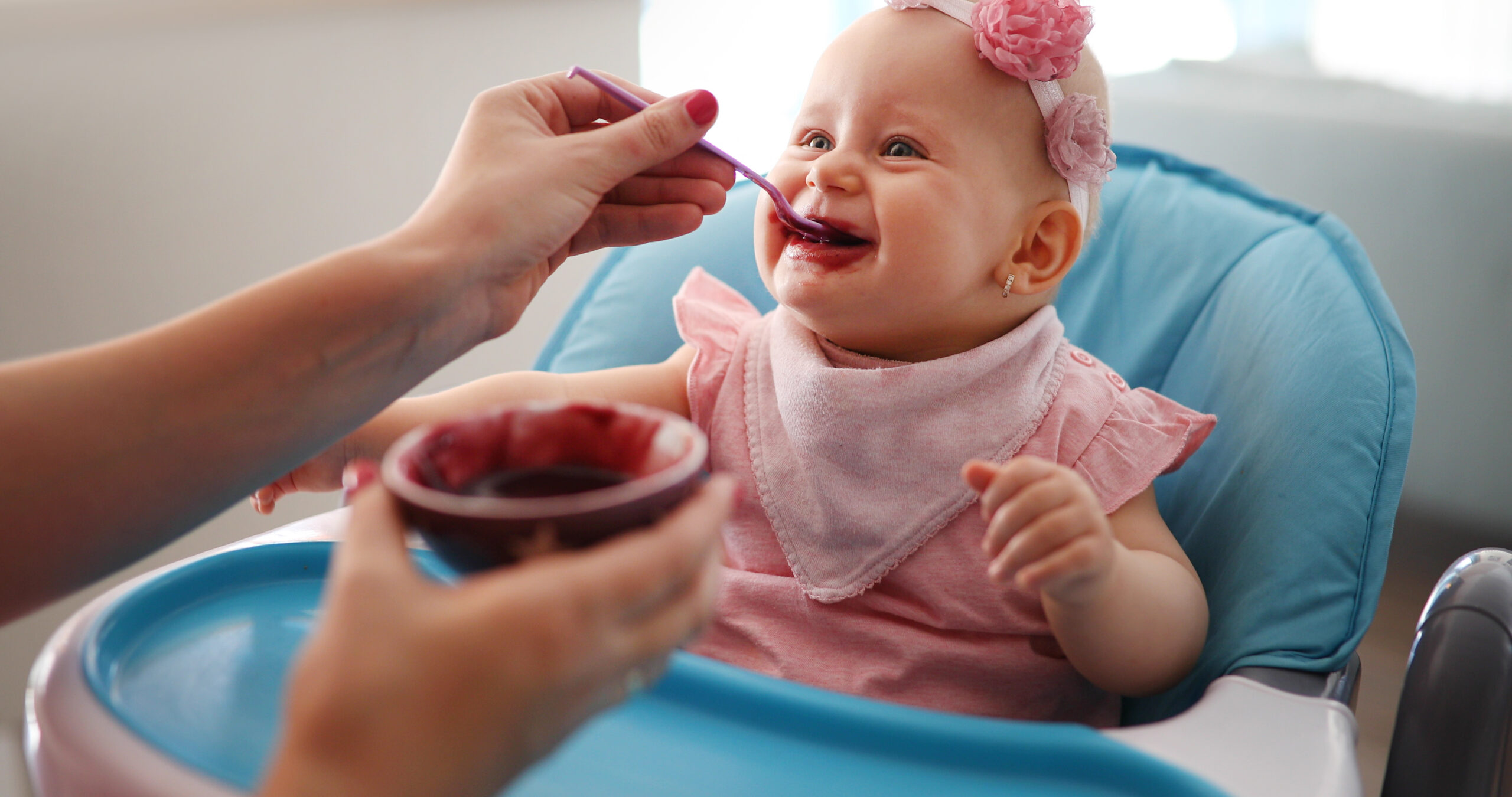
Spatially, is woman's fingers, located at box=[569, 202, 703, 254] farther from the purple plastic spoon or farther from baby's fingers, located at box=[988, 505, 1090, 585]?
baby's fingers, located at box=[988, 505, 1090, 585]

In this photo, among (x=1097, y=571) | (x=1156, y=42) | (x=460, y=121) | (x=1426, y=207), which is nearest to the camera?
(x=1097, y=571)

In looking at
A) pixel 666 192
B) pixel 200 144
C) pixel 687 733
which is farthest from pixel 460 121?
pixel 687 733

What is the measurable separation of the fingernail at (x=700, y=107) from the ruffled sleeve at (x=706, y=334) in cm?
33

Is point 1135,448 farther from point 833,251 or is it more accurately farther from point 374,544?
point 374,544

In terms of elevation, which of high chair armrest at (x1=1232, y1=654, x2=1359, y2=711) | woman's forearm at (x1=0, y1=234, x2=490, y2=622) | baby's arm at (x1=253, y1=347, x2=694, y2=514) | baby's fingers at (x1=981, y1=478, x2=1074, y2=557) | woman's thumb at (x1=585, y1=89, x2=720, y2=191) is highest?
woman's thumb at (x1=585, y1=89, x2=720, y2=191)

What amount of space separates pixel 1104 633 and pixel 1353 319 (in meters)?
0.44

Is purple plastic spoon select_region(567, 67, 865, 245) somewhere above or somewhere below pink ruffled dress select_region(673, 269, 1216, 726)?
above

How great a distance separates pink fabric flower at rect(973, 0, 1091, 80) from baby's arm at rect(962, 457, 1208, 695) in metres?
0.37

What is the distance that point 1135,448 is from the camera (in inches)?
37.6

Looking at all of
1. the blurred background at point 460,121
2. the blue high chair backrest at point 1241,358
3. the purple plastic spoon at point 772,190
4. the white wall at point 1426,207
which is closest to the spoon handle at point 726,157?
the purple plastic spoon at point 772,190

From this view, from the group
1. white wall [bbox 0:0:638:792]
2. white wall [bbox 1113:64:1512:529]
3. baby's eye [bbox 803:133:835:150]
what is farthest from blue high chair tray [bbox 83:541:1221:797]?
white wall [bbox 1113:64:1512:529]

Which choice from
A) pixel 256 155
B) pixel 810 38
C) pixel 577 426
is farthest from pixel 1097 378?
pixel 810 38

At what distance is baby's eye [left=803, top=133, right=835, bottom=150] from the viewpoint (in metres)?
1.00

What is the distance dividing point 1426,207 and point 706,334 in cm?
154
